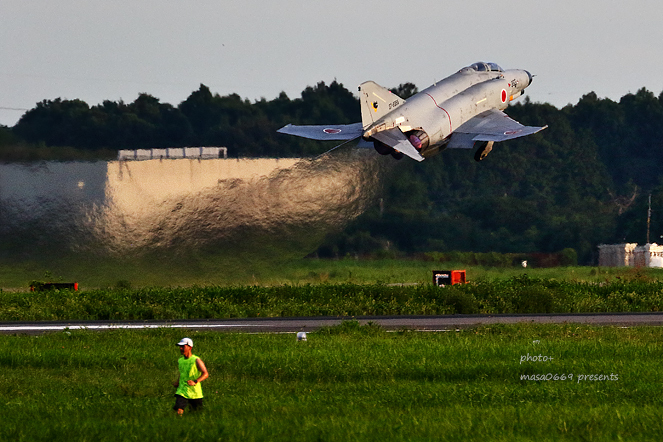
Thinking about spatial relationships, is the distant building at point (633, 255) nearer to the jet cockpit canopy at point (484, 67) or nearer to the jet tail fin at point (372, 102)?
the jet cockpit canopy at point (484, 67)

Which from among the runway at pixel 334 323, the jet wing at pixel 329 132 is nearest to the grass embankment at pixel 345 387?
the runway at pixel 334 323

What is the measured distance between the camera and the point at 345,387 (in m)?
21.6

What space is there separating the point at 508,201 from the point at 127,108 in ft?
117

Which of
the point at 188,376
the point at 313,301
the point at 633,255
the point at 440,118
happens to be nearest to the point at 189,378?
the point at 188,376

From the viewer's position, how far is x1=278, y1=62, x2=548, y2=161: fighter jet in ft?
142

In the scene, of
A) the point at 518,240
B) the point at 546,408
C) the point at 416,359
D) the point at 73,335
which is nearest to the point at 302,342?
the point at 416,359

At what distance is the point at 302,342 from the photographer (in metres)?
30.9

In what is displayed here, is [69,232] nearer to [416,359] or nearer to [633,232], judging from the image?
[416,359]

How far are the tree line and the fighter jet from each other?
427cm

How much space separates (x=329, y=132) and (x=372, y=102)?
5.95 meters

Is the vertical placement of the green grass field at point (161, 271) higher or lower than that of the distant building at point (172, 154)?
lower

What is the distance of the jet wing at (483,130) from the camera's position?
48.6m

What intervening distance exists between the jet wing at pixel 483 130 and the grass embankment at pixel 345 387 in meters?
17.3

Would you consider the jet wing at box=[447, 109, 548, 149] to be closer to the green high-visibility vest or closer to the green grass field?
the green grass field
